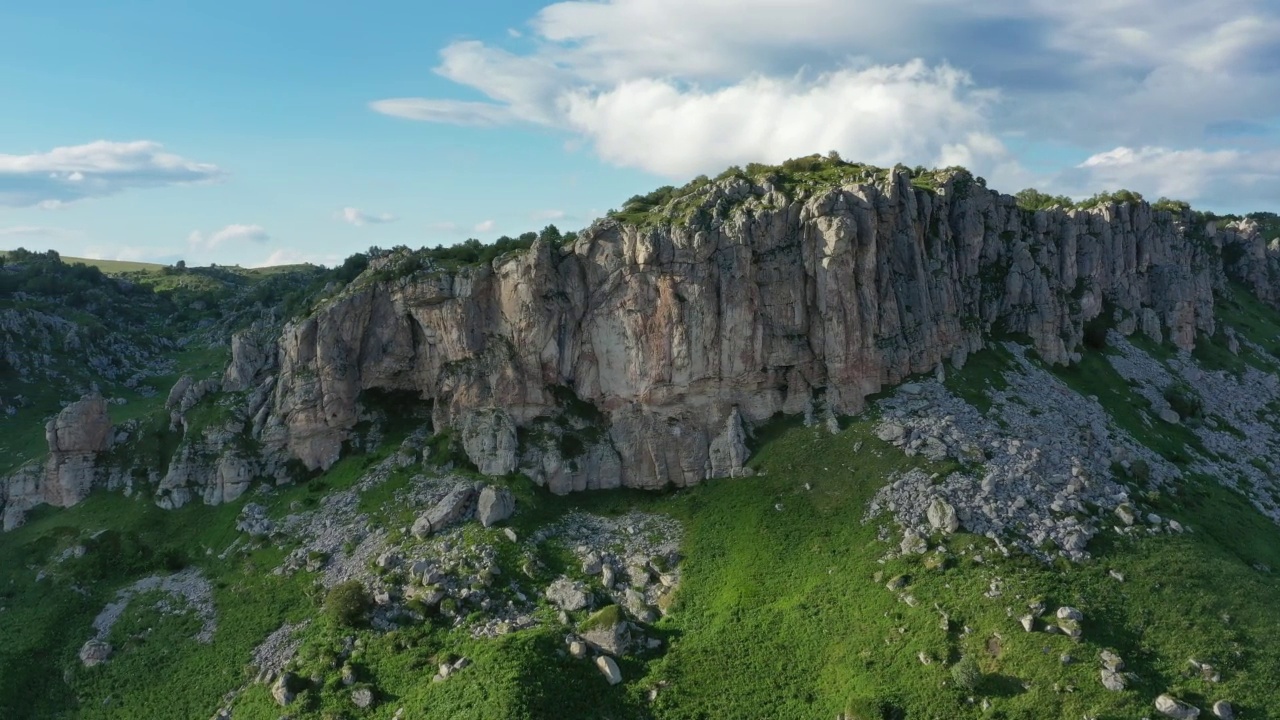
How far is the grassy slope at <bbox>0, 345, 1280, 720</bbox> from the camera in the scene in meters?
39.5

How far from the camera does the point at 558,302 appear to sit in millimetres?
62438

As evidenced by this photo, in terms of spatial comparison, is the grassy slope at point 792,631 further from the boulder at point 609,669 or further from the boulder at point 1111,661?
the boulder at point 609,669

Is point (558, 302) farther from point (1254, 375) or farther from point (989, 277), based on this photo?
point (1254, 375)

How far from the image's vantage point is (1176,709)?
35969 millimetres

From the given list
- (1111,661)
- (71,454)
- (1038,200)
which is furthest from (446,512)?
(1038,200)

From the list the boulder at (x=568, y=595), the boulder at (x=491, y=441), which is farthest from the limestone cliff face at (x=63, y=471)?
the boulder at (x=568, y=595)

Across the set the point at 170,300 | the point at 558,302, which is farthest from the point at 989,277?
the point at 170,300

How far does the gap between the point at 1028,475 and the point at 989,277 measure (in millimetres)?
31354

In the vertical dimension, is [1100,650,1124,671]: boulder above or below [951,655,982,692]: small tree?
above

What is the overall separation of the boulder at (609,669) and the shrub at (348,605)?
52.8 feet

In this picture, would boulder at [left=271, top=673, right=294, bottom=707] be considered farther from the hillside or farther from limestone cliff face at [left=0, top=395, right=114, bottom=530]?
limestone cliff face at [left=0, top=395, right=114, bottom=530]

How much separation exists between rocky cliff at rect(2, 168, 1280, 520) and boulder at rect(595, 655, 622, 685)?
19.0 m

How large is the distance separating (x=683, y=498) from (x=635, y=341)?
13298 millimetres

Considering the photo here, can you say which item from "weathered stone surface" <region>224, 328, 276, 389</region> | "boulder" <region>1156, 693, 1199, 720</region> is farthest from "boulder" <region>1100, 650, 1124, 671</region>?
"weathered stone surface" <region>224, 328, 276, 389</region>
